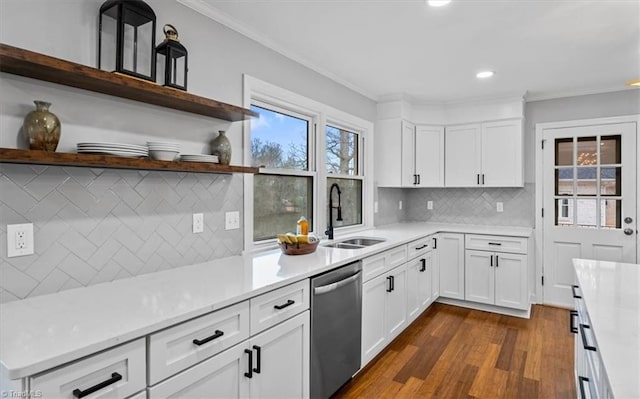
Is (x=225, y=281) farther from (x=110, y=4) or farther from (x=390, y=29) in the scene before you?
(x=390, y=29)

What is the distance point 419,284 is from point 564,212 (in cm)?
198

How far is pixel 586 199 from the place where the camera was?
12.8ft

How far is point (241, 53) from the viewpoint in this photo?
94.5 inches

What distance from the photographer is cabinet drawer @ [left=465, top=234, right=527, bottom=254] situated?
372 centimetres

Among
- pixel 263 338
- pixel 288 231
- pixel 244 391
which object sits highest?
pixel 288 231

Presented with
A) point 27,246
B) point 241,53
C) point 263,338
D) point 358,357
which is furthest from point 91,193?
point 358,357

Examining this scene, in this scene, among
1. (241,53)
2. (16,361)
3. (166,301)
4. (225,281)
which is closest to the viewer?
(16,361)

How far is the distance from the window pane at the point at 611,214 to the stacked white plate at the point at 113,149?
4477 mm

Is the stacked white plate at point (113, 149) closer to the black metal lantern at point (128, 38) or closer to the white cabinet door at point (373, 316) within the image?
the black metal lantern at point (128, 38)

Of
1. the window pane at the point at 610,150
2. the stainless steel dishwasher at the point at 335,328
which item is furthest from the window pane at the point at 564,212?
the stainless steel dishwasher at the point at 335,328

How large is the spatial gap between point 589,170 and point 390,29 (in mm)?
3003

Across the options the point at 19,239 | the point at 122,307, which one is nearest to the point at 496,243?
the point at 122,307

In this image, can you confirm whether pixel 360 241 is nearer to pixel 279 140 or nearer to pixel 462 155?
pixel 279 140

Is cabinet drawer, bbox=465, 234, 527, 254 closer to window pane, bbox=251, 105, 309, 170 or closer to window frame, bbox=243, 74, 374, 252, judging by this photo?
window frame, bbox=243, 74, 374, 252
